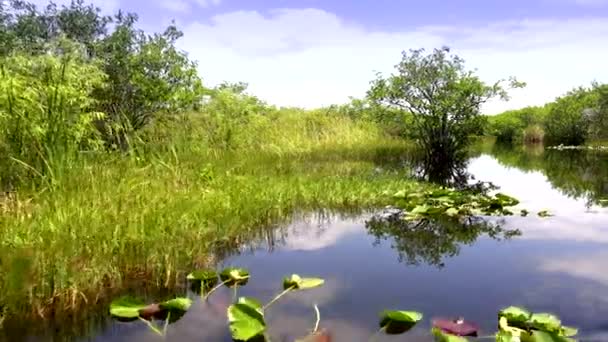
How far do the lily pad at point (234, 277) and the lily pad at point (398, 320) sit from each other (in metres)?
1.45

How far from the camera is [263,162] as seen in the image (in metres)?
12.6

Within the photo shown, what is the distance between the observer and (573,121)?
112 ft

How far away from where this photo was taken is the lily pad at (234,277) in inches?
178

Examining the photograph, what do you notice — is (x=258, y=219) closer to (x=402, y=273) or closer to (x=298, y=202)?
(x=298, y=202)

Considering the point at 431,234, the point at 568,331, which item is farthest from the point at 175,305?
the point at 431,234

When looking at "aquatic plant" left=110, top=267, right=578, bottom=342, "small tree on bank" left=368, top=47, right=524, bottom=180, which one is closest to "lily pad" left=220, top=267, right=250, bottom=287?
"aquatic plant" left=110, top=267, right=578, bottom=342

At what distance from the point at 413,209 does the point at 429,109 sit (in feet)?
35.7

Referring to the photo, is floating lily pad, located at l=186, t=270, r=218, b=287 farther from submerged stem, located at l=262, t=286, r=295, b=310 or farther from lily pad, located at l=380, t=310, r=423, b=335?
lily pad, located at l=380, t=310, r=423, b=335

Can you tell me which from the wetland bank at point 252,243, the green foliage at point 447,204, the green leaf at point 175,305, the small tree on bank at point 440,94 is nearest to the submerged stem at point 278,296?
the wetland bank at point 252,243

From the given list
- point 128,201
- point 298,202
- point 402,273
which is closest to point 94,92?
point 298,202

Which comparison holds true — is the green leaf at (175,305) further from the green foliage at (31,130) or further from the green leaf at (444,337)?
the green foliage at (31,130)

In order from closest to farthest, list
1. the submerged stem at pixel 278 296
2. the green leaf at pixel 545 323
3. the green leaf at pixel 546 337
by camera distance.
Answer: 1. the green leaf at pixel 546 337
2. the green leaf at pixel 545 323
3. the submerged stem at pixel 278 296

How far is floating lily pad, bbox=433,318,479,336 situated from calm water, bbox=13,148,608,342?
0.39ft

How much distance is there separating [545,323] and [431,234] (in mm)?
3171
